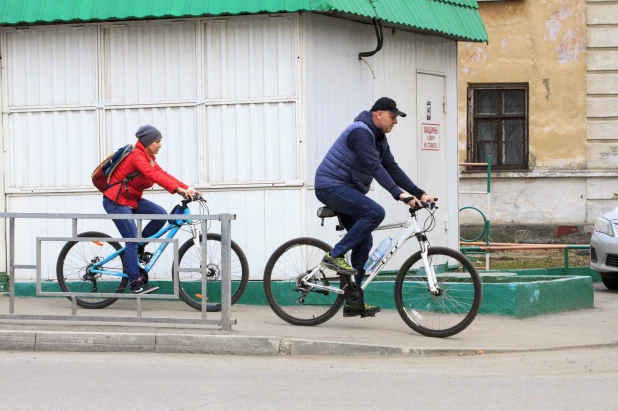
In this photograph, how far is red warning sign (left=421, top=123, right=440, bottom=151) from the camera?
13.6 meters

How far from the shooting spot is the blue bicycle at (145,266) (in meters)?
10.9

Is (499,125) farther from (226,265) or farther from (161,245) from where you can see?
(226,265)

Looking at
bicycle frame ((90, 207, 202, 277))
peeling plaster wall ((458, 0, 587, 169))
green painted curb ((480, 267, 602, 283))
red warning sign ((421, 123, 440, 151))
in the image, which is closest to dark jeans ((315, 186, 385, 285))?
bicycle frame ((90, 207, 202, 277))

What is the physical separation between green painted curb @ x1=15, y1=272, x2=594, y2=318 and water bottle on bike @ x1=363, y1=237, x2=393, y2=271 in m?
1.31

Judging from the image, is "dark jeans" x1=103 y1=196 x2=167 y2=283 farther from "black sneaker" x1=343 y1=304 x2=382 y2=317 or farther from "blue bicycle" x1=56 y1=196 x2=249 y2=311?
"black sneaker" x1=343 y1=304 x2=382 y2=317

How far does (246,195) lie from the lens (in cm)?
1216

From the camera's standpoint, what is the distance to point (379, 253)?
10242 mm

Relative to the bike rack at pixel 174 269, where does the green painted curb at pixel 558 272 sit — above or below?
below

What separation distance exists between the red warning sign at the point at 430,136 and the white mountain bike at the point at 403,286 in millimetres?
3329

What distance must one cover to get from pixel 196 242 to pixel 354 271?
1.59 meters

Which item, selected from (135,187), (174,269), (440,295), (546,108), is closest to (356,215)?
(440,295)

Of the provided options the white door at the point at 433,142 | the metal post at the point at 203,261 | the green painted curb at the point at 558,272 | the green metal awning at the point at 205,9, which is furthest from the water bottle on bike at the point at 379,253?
the green painted curb at the point at 558,272

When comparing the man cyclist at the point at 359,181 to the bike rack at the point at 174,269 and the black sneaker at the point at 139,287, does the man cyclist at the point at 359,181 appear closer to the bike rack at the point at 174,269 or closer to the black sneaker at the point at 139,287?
the bike rack at the point at 174,269

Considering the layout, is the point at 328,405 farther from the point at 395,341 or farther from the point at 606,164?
the point at 606,164
